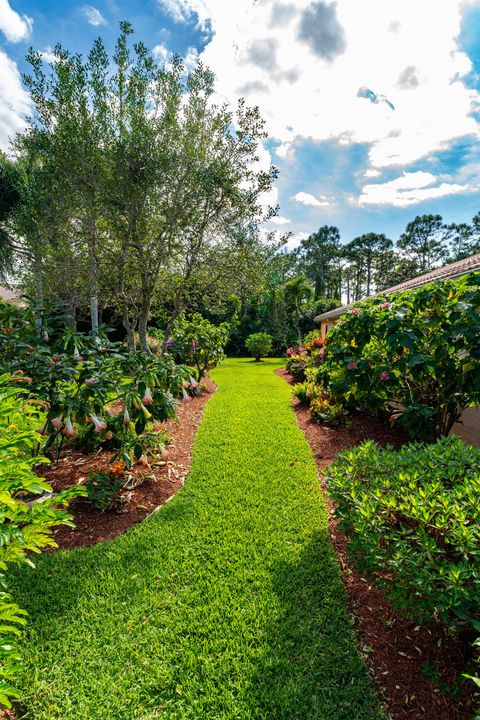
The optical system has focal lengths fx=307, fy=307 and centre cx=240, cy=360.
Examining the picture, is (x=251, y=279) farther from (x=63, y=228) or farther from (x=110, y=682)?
(x=110, y=682)

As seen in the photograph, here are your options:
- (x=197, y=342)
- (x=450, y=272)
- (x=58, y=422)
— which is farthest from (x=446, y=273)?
(x=58, y=422)

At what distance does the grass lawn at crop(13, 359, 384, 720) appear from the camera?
72.1 inches

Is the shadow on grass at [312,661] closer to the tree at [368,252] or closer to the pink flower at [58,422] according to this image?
the pink flower at [58,422]

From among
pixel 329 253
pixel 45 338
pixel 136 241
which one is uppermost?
pixel 329 253

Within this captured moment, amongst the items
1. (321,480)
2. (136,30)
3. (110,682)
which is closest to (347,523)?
(110,682)

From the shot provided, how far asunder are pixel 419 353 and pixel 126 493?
13.7 ft

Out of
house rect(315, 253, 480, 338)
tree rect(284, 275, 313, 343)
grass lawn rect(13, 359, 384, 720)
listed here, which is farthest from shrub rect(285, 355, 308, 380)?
tree rect(284, 275, 313, 343)

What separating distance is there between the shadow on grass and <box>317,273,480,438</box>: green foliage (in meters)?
2.75

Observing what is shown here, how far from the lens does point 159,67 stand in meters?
5.68

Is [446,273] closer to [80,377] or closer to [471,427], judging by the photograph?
[471,427]

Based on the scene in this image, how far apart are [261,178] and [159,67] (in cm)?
264

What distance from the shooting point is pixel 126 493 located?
378cm

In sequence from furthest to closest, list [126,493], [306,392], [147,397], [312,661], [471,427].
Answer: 1. [306,392]
2. [471,427]
3. [126,493]
4. [147,397]
5. [312,661]

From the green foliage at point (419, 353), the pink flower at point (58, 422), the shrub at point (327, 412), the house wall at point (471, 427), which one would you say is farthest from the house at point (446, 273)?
the pink flower at point (58, 422)
